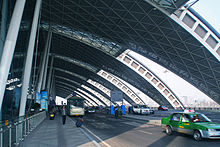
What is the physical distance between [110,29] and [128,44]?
5.85m

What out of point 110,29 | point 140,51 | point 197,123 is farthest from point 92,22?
point 197,123

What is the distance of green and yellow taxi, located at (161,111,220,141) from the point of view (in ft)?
31.5

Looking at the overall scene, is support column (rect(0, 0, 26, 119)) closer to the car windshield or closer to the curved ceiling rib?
the car windshield

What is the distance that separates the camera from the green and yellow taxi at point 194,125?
9.60m

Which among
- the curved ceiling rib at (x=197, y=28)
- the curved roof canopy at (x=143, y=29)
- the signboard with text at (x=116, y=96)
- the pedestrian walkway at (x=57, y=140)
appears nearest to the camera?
the pedestrian walkway at (x=57, y=140)

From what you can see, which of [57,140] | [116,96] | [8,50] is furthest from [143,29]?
[57,140]

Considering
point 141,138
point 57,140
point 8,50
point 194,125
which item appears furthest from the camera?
point 8,50

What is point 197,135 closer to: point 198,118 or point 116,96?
point 198,118

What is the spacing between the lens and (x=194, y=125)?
34.1ft

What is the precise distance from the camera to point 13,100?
18281 millimetres

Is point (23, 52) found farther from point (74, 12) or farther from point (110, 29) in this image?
point (110, 29)

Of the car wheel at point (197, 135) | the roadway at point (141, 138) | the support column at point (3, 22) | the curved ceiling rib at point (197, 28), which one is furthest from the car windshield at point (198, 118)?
the curved ceiling rib at point (197, 28)

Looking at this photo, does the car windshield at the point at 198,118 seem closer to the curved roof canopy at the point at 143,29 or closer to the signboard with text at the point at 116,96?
the curved roof canopy at the point at 143,29

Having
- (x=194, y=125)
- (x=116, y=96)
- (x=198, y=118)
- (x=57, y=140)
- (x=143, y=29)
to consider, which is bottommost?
(x=57, y=140)
